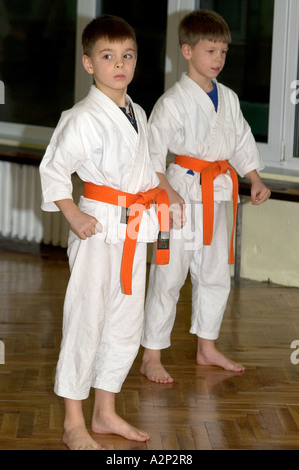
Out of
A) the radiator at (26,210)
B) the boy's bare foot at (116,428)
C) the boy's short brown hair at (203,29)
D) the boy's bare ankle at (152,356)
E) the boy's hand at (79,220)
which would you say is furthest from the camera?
the radiator at (26,210)

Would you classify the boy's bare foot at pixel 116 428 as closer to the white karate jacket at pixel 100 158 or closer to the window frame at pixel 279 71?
the white karate jacket at pixel 100 158

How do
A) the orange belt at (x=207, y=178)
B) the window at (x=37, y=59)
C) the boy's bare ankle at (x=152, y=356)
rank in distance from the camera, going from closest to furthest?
the orange belt at (x=207, y=178), the boy's bare ankle at (x=152, y=356), the window at (x=37, y=59)

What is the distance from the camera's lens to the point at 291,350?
3.80 m

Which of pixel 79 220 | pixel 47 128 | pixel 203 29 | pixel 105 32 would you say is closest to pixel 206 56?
pixel 203 29

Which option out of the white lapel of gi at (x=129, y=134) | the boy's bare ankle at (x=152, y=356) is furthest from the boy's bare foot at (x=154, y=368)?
the white lapel of gi at (x=129, y=134)

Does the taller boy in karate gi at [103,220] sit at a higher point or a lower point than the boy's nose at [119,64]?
lower

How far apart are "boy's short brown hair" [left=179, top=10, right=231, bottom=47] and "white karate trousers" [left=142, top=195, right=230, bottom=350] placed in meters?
0.65

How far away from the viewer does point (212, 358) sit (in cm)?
357

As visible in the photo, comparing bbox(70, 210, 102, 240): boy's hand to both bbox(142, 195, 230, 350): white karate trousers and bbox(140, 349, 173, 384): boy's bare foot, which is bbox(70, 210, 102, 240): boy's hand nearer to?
bbox(142, 195, 230, 350): white karate trousers

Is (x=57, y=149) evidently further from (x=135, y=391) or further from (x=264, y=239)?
(x=264, y=239)

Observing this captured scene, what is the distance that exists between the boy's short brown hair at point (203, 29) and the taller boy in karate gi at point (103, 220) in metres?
0.59

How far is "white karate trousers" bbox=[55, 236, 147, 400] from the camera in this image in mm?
2697

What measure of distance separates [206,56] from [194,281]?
942 mm

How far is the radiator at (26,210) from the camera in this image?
5949 millimetres
